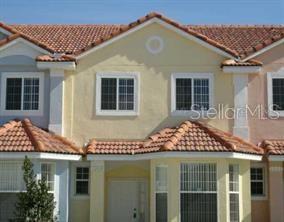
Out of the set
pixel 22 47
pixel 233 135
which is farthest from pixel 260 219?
pixel 22 47

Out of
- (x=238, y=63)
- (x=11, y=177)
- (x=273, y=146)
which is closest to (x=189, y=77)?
(x=238, y=63)

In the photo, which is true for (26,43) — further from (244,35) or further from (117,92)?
(244,35)

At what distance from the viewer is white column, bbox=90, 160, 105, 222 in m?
24.2

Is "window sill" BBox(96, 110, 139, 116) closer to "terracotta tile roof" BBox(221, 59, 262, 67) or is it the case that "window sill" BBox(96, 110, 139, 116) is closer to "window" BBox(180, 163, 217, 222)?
"window" BBox(180, 163, 217, 222)

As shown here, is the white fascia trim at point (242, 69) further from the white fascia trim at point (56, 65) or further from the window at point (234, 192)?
the white fascia trim at point (56, 65)

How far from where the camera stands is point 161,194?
76.5 ft

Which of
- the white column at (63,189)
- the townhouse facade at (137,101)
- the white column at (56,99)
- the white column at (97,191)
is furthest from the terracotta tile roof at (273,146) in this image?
the white column at (56,99)

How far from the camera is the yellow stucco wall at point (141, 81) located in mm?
25500

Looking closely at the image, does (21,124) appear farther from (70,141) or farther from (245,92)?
(245,92)

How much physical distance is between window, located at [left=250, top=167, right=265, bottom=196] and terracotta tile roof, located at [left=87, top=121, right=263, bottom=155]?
116 cm

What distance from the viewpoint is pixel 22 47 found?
2592 centimetres

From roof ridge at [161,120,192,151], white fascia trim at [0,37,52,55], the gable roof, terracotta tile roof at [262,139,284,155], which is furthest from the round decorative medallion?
terracotta tile roof at [262,139,284,155]

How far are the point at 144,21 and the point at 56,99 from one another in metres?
5.08

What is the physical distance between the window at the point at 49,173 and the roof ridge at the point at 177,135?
459 cm
